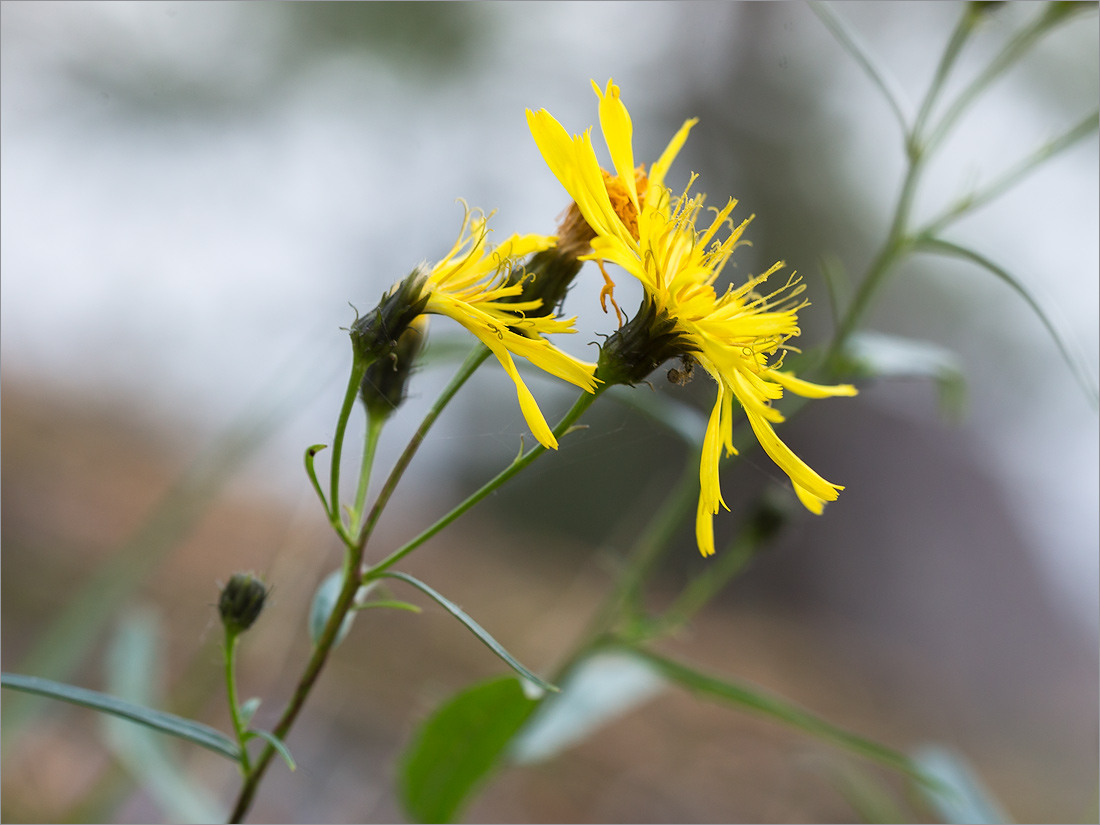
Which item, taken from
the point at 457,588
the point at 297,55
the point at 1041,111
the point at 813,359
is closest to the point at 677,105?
the point at 1041,111

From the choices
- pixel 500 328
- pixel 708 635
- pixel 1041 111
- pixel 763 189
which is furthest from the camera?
pixel 763 189

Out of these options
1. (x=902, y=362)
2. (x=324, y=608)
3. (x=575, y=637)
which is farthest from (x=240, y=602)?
(x=575, y=637)

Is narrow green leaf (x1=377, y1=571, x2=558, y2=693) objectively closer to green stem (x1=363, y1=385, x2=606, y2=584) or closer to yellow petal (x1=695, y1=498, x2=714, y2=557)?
green stem (x1=363, y1=385, x2=606, y2=584)

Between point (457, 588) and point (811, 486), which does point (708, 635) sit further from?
point (811, 486)

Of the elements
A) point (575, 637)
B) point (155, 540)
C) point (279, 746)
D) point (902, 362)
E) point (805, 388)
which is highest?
point (902, 362)

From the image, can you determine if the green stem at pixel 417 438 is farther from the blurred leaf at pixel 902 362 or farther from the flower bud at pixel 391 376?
the blurred leaf at pixel 902 362

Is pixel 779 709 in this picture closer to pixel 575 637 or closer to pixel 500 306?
pixel 500 306
